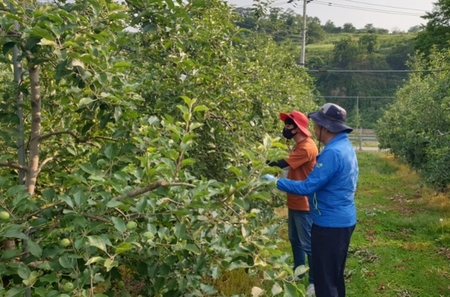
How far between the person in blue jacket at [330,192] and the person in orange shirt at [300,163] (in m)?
0.46

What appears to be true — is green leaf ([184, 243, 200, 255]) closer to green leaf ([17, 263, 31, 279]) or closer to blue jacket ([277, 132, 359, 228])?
green leaf ([17, 263, 31, 279])

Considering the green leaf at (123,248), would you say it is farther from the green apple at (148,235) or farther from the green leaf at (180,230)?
the green leaf at (180,230)

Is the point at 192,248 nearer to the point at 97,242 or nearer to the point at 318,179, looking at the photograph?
the point at 97,242

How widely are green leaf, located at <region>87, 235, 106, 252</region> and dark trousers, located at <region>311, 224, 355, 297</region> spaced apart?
219 centimetres

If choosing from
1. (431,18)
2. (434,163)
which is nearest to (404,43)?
(431,18)

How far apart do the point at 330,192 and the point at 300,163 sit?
0.61 meters

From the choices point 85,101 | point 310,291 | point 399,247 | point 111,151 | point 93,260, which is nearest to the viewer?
point 93,260

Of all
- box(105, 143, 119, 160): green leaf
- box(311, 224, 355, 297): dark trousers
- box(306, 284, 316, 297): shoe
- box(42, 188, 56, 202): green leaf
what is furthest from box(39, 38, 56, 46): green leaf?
box(306, 284, 316, 297): shoe

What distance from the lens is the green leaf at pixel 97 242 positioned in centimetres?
128

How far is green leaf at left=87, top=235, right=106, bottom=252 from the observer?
4.20 feet

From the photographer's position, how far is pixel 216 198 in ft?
5.33

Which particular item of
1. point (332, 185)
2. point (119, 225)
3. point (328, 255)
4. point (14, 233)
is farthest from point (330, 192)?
point (14, 233)

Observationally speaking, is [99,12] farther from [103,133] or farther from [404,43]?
[404,43]

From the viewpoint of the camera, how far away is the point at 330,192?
314 centimetres
